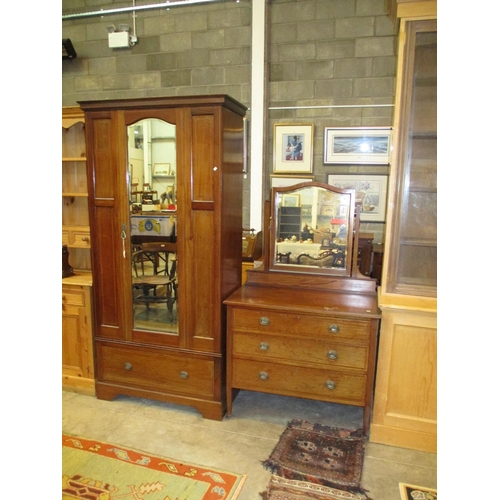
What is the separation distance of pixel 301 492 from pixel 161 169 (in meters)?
1.90

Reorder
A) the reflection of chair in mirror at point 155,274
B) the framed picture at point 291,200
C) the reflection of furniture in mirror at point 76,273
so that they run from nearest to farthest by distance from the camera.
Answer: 1. the reflection of chair in mirror at point 155,274
2. the framed picture at point 291,200
3. the reflection of furniture in mirror at point 76,273

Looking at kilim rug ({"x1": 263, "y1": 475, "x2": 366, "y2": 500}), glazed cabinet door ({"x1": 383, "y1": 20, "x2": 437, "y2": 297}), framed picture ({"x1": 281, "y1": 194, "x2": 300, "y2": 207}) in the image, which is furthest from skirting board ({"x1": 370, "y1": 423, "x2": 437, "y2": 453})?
framed picture ({"x1": 281, "y1": 194, "x2": 300, "y2": 207})

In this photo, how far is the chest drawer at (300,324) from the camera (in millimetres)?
2174

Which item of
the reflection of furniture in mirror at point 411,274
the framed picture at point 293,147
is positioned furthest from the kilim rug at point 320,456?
the framed picture at point 293,147

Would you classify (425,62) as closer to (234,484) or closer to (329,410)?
(329,410)

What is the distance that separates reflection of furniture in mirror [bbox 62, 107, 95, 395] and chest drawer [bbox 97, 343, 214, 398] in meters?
0.17

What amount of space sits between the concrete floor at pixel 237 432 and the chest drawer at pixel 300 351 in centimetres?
45

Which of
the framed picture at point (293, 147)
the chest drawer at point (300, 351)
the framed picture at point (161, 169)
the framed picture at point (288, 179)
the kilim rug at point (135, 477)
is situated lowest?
the kilim rug at point (135, 477)

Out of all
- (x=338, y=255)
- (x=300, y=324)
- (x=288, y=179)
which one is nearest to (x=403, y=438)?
(x=300, y=324)

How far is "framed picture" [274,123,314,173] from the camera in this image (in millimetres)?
3686

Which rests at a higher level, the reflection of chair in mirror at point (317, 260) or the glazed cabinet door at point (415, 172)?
the glazed cabinet door at point (415, 172)

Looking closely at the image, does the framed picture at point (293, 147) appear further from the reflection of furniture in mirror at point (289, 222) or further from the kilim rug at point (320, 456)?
the kilim rug at point (320, 456)
